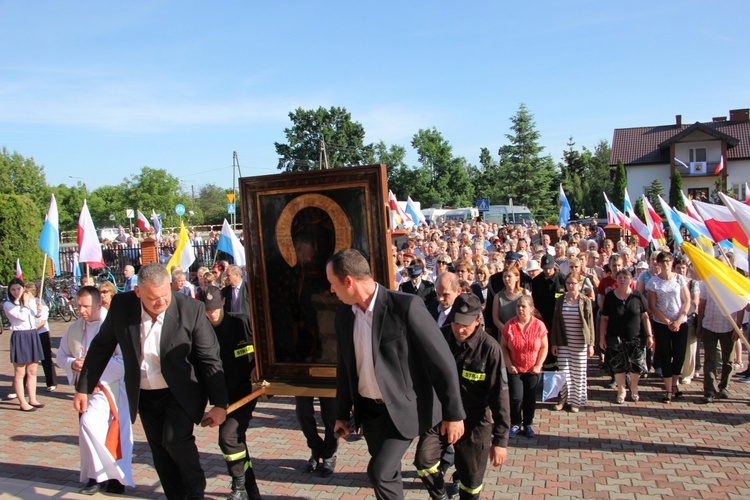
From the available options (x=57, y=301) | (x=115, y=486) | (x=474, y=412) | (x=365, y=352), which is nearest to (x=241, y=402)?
(x=365, y=352)

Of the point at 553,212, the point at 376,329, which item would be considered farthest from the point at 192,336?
the point at 553,212

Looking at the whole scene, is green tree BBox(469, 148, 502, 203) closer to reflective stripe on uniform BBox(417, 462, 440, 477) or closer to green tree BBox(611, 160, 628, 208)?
green tree BBox(611, 160, 628, 208)

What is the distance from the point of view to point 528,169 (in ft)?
167

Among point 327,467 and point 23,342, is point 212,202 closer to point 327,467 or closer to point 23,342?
point 23,342

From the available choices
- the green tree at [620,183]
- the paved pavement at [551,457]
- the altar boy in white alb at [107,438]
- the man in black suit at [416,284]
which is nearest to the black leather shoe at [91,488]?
the altar boy in white alb at [107,438]

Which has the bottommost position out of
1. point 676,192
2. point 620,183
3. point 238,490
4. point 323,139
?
point 238,490

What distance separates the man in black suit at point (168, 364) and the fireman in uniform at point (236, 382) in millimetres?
518

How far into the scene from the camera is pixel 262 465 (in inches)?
243

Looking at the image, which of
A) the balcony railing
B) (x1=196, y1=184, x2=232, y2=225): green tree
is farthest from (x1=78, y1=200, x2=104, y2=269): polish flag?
(x1=196, y1=184, x2=232, y2=225): green tree

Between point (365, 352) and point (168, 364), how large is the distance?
4.81 ft

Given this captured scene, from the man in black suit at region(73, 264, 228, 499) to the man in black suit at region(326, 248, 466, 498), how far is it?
49.9 inches

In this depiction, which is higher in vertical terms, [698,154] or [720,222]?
[698,154]

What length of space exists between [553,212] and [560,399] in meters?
46.5

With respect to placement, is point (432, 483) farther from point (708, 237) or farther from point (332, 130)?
point (332, 130)
